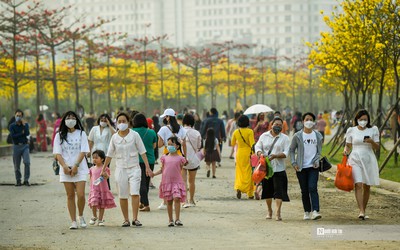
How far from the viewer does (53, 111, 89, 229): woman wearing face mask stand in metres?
14.1

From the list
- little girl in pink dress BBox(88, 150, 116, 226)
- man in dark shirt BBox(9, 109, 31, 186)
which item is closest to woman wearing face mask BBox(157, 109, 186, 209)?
little girl in pink dress BBox(88, 150, 116, 226)

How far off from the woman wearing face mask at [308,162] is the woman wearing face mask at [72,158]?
3127 mm

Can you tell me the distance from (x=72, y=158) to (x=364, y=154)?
14.3 feet

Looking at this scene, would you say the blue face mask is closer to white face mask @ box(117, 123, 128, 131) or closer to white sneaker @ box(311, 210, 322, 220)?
white face mask @ box(117, 123, 128, 131)

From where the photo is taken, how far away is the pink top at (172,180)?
1434 cm

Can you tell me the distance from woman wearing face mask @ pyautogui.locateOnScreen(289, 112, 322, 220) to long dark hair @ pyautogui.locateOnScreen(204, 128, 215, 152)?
8982 mm

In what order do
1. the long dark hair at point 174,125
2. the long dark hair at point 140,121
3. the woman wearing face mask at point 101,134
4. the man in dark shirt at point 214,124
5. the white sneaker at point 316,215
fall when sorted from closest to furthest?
the white sneaker at point 316,215, the long dark hair at point 140,121, the long dark hair at point 174,125, the woman wearing face mask at point 101,134, the man in dark shirt at point 214,124

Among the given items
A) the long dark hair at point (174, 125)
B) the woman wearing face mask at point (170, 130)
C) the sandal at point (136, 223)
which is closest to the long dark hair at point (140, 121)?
the woman wearing face mask at point (170, 130)

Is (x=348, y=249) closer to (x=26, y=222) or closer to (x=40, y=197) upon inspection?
(x=26, y=222)

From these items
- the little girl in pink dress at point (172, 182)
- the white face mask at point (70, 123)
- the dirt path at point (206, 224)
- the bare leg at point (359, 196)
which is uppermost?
the white face mask at point (70, 123)

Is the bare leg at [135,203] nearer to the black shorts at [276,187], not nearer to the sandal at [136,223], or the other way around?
the sandal at [136,223]

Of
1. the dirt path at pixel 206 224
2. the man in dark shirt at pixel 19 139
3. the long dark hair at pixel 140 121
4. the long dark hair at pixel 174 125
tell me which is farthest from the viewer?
the man in dark shirt at pixel 19 139

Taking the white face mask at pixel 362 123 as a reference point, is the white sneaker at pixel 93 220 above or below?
below

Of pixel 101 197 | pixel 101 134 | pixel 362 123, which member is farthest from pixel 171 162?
pixel 101 134
